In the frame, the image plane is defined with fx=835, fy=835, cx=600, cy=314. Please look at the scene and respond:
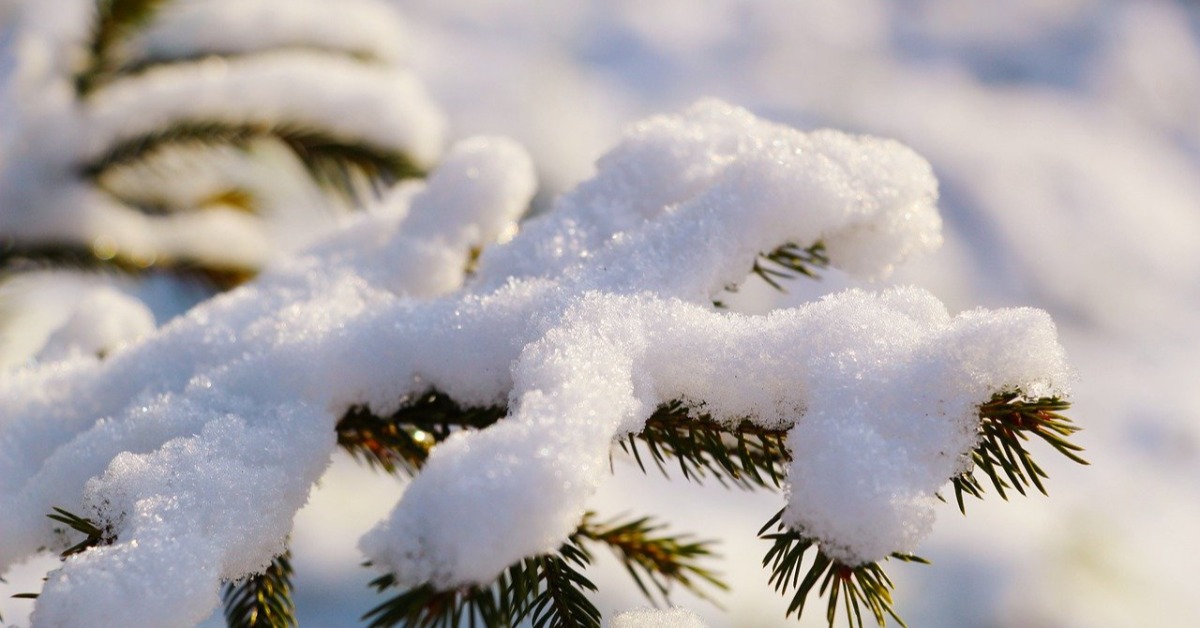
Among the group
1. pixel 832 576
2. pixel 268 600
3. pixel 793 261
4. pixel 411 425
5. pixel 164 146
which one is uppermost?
pixel 164 146

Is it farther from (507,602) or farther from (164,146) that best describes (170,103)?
(507,602)

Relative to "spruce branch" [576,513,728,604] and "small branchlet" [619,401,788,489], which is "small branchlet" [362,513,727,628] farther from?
"small branchlet" [619,401,788,489]

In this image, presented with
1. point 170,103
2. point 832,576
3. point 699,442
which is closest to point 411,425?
point 699,442

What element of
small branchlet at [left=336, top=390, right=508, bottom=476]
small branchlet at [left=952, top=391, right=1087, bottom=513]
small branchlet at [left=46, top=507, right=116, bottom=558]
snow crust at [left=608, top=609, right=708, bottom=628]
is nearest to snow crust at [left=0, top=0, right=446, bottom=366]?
small branchlet at [left=336, top=390, right=508, bottom=476]

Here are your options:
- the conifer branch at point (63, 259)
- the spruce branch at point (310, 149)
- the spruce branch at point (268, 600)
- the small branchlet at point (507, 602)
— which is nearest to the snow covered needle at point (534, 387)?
the small branchlet at point (507, 602)

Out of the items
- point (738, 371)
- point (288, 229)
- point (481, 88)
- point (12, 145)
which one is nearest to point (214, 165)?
point (12, 145)

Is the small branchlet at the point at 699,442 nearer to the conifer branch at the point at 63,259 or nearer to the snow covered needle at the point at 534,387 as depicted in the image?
the snow covered needle at the point at 534,387
